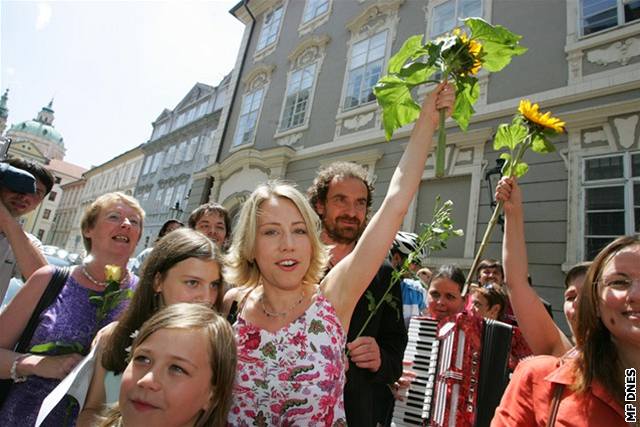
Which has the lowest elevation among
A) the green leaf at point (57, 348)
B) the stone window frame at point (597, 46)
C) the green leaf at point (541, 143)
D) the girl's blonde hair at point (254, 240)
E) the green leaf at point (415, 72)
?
the green leaf at point (57, 348)

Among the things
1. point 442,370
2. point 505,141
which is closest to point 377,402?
point 442,370

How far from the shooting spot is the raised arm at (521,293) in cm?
199

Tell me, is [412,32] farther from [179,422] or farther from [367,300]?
[179,422]

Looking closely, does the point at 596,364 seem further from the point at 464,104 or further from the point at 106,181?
the point at 106,181

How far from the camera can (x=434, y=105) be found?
1612 millimetres

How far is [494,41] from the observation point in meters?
1.66

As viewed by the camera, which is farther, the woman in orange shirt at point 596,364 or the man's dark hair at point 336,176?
the man's dark hair at point 336,176

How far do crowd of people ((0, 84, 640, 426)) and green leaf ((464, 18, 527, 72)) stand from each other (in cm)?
28

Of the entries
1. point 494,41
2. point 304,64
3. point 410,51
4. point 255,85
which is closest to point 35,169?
point 410,51

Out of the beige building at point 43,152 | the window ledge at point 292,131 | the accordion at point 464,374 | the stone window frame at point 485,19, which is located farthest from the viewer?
the beige building at point 43,152

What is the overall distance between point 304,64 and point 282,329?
1214 cm

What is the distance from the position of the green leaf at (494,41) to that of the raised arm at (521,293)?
0.69 meters

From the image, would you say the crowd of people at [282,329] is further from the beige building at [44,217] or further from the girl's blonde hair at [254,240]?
the beige building at [44,217]

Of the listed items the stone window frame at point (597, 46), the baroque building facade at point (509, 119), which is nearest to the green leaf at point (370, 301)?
the baroque building facade at point (509, 119)
